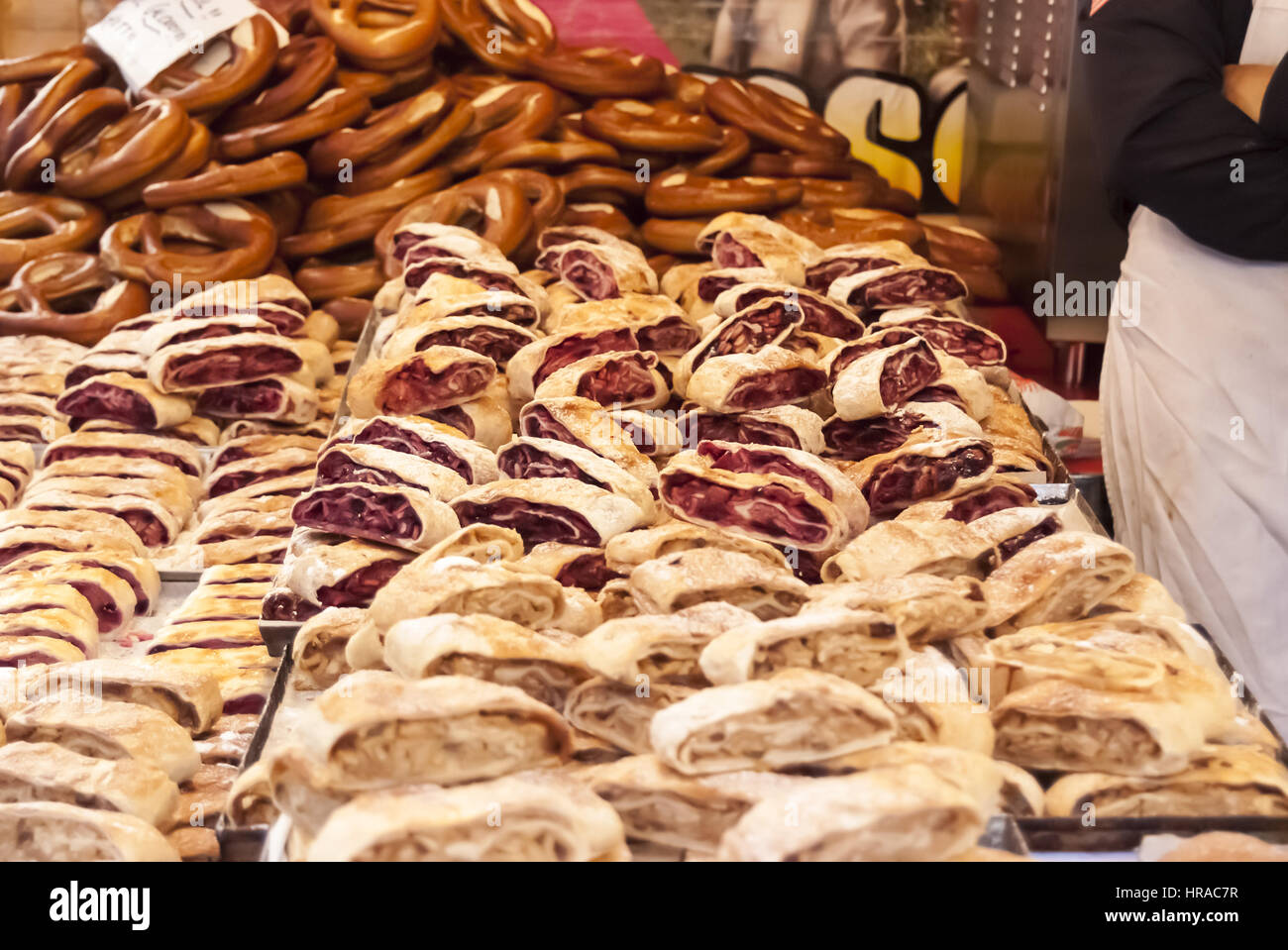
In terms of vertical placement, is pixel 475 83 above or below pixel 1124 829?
above

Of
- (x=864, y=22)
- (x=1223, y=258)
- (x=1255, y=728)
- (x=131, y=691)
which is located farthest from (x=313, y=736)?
(x=864, y=22)

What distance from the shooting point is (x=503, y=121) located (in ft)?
14.5

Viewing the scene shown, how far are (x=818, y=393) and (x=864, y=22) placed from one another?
2.85 m

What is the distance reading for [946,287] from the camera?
3.45 metres

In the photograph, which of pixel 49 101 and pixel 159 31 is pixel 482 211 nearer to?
pixel 159 31

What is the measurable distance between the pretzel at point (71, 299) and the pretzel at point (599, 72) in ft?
5.17

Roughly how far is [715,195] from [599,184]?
0.42 m

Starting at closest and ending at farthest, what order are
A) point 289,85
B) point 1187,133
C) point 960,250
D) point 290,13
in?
point 1187,133, point 289,85, point 960,250, point 290,13

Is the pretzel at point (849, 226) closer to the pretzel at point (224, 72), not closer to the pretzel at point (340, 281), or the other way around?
the pretzel at point (340, 281)

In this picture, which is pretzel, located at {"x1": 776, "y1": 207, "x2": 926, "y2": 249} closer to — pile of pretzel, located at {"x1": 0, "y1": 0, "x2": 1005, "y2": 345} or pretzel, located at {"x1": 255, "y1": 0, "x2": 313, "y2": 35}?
pile of pretzel, located at {"x1": 0, "y1": 0, "x2": 1005, "y2": 345}

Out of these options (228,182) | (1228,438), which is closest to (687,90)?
(228,182)

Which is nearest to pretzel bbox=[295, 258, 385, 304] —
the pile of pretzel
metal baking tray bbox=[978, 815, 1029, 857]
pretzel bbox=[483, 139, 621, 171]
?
the pile of pretzel

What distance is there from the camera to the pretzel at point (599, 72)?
453 cm
